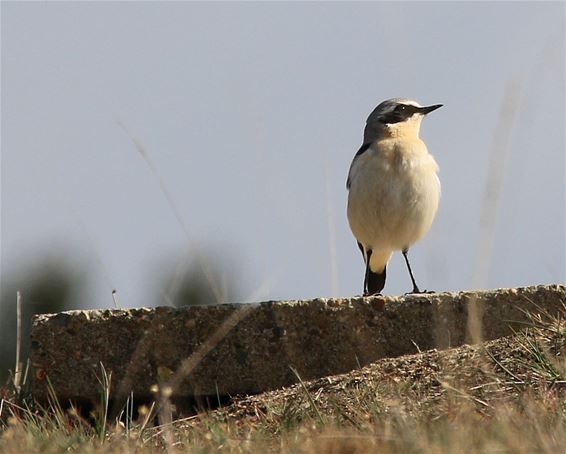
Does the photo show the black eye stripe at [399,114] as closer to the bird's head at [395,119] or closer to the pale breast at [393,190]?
the bird's head at [395,119]

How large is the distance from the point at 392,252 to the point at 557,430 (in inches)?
262

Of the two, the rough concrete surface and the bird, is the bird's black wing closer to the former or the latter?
the bird

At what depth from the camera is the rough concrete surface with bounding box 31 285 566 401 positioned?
6000 mm

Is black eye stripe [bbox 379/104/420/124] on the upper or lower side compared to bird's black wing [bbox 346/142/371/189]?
upper

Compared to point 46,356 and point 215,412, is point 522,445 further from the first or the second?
point 46,356

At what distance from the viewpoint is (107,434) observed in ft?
15.8

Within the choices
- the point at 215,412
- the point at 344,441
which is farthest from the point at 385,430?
the point at 215,412

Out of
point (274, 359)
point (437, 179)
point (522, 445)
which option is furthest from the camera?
point (437, 179)

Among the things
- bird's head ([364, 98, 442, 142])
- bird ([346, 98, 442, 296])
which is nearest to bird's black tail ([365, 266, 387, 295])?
bird ([346, 98, 442, 296])

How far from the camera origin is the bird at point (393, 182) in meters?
9.12

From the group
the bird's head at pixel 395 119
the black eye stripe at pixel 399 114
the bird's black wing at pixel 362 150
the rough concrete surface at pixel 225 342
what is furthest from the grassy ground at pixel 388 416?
the black eye stripe at pixel 399 114

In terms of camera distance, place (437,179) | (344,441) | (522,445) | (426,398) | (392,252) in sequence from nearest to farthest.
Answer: (522,445) < (344,441) < (426,398) < (437,179) < (392,252)

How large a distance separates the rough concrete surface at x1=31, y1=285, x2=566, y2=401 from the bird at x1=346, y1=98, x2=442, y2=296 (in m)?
2.90

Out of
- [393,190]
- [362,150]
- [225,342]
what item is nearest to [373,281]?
[362,150]
